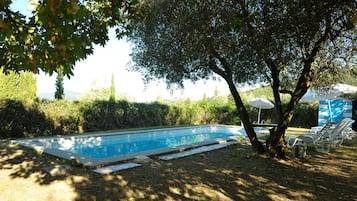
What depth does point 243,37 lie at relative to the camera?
6.04 m

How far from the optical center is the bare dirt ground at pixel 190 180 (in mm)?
4398

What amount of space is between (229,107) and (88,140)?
43.7ft

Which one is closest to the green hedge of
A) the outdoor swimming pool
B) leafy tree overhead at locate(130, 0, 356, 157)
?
the outdoor swimming pool

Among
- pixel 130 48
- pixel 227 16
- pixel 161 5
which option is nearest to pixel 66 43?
pixel 227 16

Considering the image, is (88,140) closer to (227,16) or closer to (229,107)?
(227,16)

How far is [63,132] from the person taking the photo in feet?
43.3

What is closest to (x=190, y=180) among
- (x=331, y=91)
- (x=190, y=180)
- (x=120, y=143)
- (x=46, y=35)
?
(x=190, y=180)

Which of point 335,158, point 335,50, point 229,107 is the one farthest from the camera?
point 229,107

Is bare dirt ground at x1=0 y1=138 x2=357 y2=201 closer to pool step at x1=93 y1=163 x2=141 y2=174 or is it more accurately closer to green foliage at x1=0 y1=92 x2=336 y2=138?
pool step at x1=93 y1=163 x2=141 y2=174

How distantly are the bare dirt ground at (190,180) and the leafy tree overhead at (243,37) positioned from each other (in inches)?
58.7

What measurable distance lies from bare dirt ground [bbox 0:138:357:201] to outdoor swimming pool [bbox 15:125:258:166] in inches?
30.6

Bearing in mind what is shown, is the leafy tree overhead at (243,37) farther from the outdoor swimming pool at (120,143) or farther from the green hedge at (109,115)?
the green hedge at (109,115)

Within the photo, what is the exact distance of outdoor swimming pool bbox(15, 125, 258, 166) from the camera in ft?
25.3

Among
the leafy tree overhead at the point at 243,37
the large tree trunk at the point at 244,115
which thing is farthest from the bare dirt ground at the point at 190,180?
the leafy tree overhead at the point at 243,37
